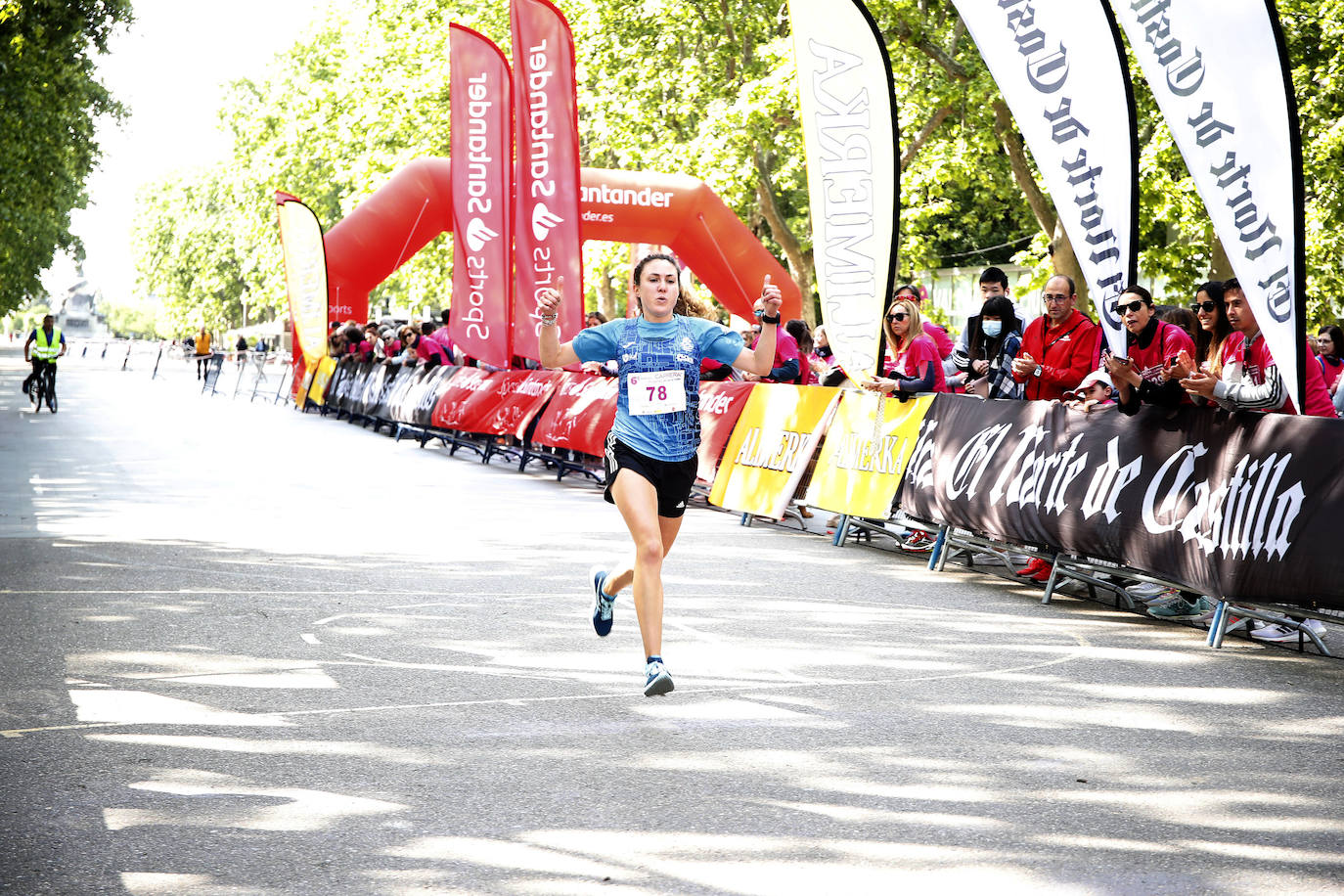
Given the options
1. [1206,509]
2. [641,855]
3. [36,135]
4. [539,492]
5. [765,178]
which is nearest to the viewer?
[641,855]

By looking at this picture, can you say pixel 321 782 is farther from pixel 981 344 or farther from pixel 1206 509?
pixel 981 344

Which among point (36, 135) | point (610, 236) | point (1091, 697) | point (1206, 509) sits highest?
point (36, 135)

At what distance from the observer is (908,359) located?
1235 centimetres

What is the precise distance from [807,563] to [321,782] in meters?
6.60

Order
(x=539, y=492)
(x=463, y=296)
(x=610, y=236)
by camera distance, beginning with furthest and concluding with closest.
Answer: (x=610, y=236)
(x=463, y=296)
(x=539, y=492)

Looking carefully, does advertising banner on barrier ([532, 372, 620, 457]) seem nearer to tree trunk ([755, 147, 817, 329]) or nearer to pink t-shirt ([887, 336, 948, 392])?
pink t-shirt ([887, 336, 948, 392])

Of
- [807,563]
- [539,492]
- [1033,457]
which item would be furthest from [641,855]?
[539,492]

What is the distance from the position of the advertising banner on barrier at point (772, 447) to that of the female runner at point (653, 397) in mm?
5938

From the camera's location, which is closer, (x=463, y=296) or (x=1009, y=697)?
(x=1009, y=697)

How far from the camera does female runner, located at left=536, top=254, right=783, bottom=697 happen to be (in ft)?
22.7

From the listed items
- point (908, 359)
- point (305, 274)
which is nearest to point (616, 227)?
point (305, 274)

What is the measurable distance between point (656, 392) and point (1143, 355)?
163 inches

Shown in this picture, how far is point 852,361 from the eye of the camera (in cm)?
1296

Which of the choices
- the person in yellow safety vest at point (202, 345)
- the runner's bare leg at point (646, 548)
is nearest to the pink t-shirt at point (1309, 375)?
the runner's bare leg at point (646, 548)
